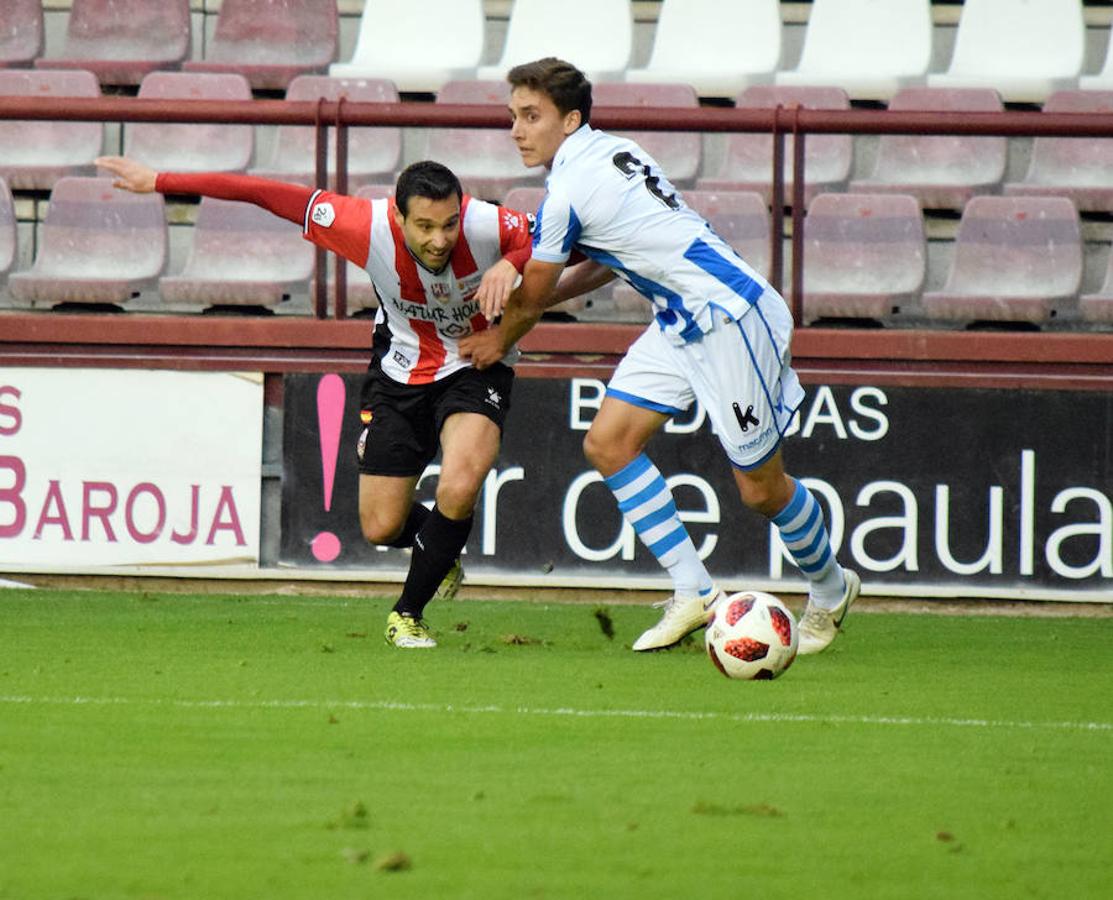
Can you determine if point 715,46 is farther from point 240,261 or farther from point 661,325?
point 661,325

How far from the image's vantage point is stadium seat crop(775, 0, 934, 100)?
11.9 meters

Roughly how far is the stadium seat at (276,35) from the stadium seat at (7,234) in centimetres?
223

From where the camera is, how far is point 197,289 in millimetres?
10211

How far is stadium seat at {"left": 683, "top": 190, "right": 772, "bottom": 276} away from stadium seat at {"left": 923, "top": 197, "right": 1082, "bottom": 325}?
2.68ft

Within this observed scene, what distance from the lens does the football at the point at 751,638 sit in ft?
20.1

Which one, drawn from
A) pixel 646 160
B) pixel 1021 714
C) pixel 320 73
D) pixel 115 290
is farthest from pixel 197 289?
pixel 1021 714

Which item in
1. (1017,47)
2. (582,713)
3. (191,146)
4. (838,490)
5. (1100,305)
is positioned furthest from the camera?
(1017,47)

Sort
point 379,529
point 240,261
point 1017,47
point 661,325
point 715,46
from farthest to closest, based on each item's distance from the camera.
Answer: point 715,46 < point 1017,47 < point 240,261 < point 379,529 < point 661,325

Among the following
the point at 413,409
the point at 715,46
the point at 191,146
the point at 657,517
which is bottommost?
the point at 657,517

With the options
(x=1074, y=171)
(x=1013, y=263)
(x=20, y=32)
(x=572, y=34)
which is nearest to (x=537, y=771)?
(x=1013, y=263)

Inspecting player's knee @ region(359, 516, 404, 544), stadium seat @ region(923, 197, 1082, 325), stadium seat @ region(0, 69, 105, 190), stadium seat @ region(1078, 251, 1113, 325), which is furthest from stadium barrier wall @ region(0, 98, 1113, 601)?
player's knee @ region(359, 516, 404, 544)

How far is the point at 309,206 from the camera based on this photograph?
23.2 feet

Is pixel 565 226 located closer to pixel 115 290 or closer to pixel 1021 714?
pixel 1021 714

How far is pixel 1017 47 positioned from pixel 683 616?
6.32 m
